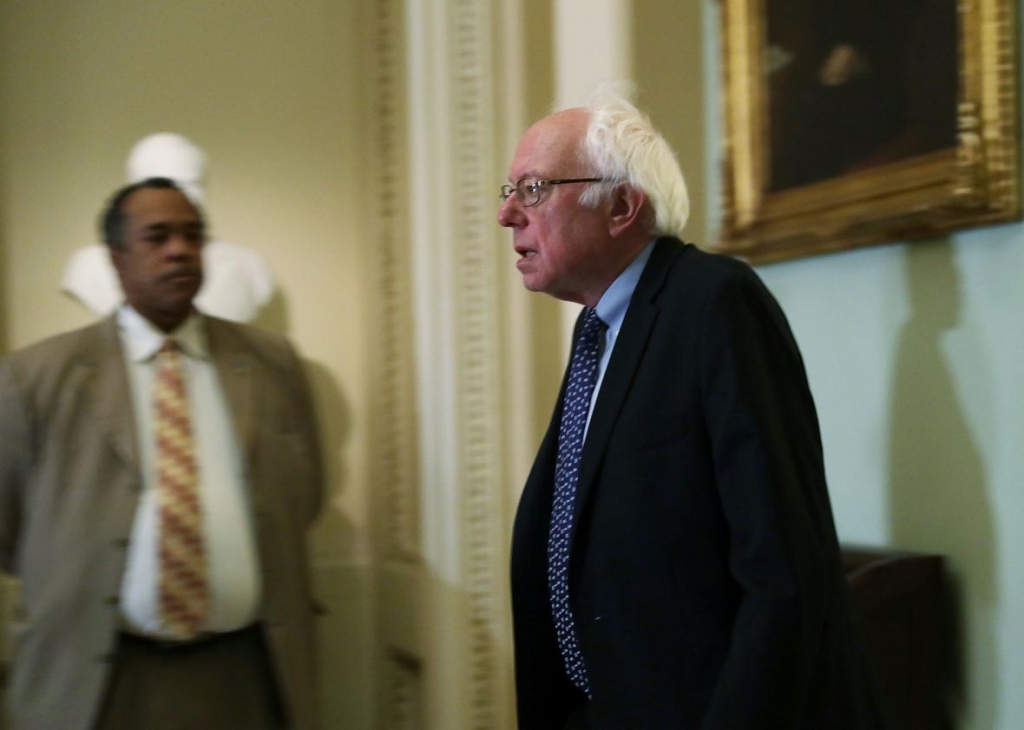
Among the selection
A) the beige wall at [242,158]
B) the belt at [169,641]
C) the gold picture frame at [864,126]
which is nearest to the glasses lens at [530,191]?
the gold picture frame at [864,126]

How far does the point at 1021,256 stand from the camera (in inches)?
92.5

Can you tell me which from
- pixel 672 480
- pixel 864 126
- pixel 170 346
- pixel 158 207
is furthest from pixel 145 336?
pixel 864 126

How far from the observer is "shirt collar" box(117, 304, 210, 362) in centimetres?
294

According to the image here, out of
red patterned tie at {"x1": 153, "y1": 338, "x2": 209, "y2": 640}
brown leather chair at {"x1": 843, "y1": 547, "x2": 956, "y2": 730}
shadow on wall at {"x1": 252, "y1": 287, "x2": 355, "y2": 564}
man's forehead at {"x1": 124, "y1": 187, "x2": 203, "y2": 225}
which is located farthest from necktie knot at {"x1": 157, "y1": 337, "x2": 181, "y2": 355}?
brown leather chair at {"x1": 843, "y1": 547, "x2": 956, "y2": 730}

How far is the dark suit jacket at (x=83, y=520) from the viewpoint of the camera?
107 inches

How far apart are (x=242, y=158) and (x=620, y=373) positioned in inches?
117

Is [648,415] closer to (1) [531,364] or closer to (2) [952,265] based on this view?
(2) [952,265]

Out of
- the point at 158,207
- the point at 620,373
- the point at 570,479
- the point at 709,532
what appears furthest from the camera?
the point at 158,207

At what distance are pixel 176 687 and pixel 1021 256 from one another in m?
2.08

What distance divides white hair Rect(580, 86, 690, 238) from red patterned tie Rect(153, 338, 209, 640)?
4.36ft

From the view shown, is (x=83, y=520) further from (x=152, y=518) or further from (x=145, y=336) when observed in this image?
(x=145, y=336)

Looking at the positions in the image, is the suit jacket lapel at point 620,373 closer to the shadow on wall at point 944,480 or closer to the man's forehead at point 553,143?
the man's forehead at point 553,143

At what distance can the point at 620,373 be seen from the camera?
1.90 m

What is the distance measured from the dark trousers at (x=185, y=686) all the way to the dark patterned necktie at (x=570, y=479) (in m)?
1.14
